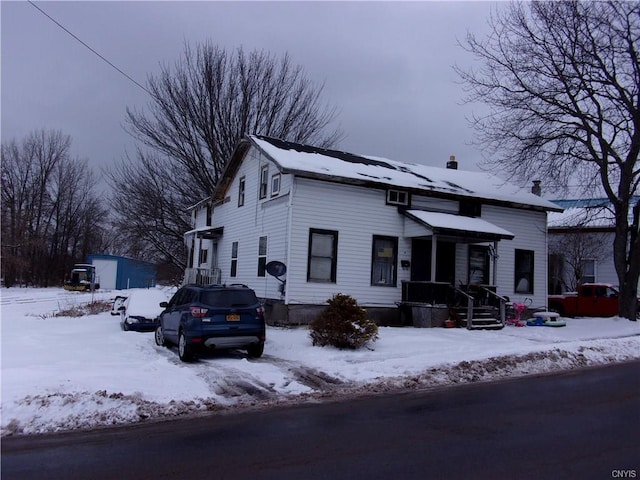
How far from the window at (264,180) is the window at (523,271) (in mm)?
10706

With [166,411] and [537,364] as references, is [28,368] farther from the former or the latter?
[537,364]

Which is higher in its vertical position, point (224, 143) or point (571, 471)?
point (224, 143)

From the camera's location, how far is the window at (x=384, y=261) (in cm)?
1930

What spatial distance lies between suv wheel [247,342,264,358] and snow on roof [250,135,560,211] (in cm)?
668

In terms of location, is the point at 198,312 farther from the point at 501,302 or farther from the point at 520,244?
the point at 520,244

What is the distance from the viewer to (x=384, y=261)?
64.1 ft

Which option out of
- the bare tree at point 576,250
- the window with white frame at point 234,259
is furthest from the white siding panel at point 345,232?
the bare tree at point 576,250

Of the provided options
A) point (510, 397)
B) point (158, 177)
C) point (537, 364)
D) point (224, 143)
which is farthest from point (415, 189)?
point (158, 177)

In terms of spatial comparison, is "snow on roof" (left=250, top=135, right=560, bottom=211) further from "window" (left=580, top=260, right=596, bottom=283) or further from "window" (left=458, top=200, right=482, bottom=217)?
"window" (left=580, top=260, right=596, bottom=283)

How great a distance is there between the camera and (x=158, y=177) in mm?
34625

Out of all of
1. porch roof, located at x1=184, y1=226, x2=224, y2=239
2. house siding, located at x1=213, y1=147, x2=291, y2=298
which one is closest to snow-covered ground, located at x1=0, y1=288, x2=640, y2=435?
house siding, located at x1=213, y1=147, x2=291, y2=298

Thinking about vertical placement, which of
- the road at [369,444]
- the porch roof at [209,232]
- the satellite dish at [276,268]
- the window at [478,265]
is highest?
the porch roof at [209,232]

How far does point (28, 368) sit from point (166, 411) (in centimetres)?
357

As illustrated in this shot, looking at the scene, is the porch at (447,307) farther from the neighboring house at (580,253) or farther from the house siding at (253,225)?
the neighboring house at (580,253)
